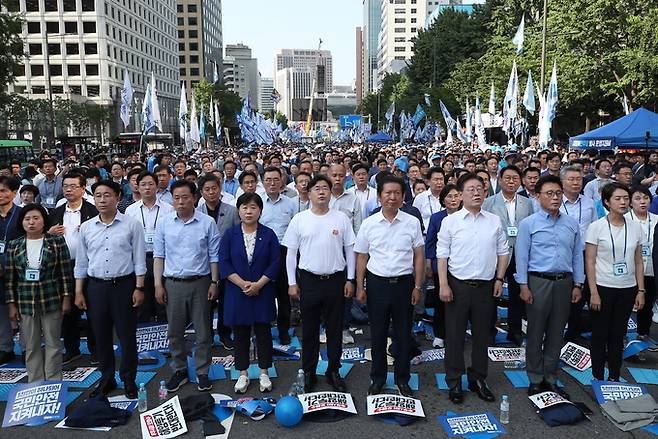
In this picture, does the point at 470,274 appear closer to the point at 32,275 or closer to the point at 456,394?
the point at 456,394

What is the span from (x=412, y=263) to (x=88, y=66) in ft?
228

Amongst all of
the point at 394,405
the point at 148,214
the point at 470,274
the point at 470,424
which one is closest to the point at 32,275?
the point at 148,214

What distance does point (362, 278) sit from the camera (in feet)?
16.9

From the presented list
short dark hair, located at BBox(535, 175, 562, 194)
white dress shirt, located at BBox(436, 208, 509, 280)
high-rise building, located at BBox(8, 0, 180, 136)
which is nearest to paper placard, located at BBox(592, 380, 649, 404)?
white dress shirt, located at BBox(436, 208, 509, 280)

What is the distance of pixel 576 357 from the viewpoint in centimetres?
584

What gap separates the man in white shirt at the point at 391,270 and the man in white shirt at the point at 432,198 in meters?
2.50

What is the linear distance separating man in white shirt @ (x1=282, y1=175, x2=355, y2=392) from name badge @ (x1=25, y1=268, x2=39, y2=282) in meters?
2.30

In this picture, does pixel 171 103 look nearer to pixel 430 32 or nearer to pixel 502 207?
pixel 430 32

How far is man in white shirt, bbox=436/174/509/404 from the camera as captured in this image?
4.84 m

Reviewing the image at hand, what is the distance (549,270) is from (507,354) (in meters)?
1.60

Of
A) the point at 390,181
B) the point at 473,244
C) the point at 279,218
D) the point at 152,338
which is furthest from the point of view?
the point at 279,218

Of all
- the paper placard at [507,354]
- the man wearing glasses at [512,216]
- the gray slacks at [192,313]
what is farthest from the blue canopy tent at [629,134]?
the gray slacks at [192,313]

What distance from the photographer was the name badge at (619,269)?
16.4 ft

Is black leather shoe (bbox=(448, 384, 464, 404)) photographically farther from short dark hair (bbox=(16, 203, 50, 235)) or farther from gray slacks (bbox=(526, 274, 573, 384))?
short dark hair (bbox=(16, 203, 50, 235))
